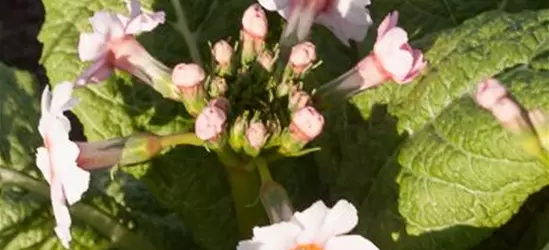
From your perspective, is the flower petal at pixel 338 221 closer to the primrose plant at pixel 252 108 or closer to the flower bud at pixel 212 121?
the primrose plant at pixel 252 108

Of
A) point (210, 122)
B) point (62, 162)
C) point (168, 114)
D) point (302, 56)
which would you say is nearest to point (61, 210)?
point (62, 162)

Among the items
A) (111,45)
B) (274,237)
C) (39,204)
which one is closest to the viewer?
(274,237)

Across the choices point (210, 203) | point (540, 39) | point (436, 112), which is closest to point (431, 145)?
point (436, 112)

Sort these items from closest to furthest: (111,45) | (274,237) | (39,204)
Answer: (274,237), (111,45), (39,204)

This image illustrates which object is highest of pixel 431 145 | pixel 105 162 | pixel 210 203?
pixel 105 162

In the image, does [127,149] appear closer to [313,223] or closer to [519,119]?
[313,223]

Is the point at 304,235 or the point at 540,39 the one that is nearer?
the point at 304,235

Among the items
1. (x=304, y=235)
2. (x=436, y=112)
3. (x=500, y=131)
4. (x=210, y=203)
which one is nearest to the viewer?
(x=304, y=235)

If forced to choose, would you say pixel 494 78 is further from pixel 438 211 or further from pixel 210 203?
pixel 210 203

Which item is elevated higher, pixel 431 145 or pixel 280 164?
pixel 431 145
